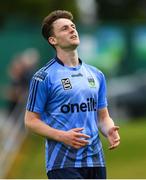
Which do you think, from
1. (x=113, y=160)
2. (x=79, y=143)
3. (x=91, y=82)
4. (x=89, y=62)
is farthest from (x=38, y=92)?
(x=89, y=62)

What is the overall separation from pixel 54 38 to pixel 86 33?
25359mm

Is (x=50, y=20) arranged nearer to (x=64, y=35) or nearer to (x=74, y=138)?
(x=64, y=35)

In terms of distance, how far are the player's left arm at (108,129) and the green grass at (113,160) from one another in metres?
7.85

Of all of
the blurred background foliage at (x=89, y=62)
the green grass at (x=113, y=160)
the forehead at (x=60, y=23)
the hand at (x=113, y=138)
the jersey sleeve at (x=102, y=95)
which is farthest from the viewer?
the blurred background foliage at (x=89, y=62)

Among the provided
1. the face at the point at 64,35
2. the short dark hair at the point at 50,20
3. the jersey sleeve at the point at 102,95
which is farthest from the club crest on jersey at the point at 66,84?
the short dark hair at the point at 50,20

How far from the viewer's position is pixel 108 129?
10.8 m

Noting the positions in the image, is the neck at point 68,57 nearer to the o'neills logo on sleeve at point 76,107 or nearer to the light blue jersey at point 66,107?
the light blue jersey at point 66,107

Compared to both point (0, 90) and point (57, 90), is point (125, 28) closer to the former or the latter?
point (0, 90)

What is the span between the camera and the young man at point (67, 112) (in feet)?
34.5

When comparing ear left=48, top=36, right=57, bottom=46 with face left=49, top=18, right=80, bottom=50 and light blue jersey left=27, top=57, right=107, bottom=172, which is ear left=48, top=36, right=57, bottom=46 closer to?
face left=49, top=18, right=80, bottom=50

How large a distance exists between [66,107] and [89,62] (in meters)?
24.7

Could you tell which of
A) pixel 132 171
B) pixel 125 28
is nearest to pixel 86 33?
pixel 125 28

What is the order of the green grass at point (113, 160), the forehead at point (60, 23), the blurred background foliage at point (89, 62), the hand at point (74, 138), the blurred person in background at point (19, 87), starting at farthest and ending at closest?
the blurred person in background at point (19, 87) → the blurred background foliage at point (89, 62) → the green grass at point (113, 160) → the forehead at point (60, 23) → the hand at point (74, 138)

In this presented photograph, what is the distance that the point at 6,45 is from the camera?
112ft
